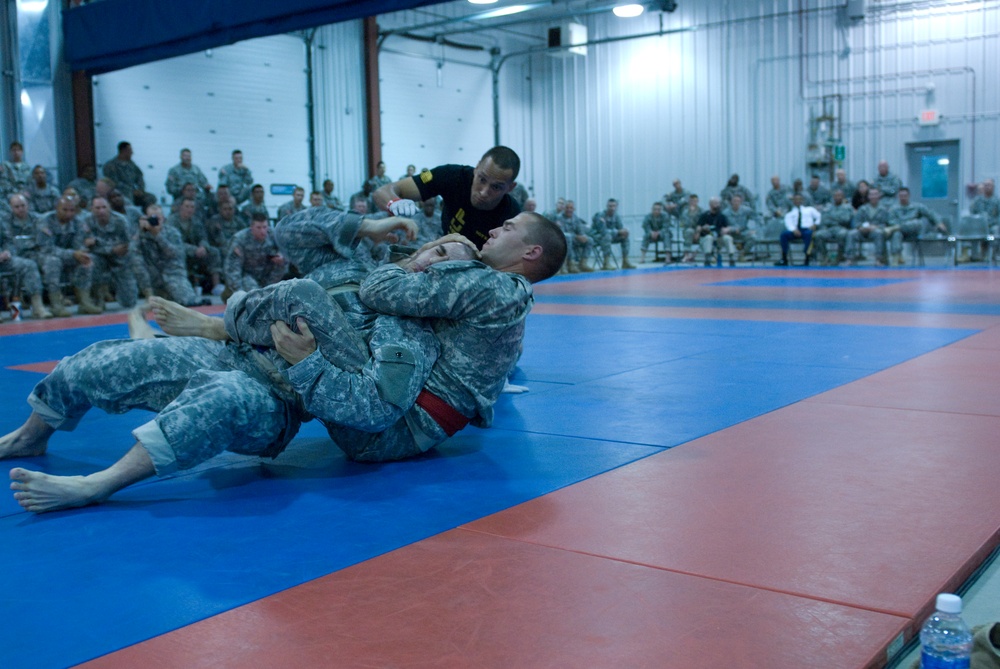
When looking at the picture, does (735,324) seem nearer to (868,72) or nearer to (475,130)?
(868,72)

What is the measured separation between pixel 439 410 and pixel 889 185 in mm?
17467

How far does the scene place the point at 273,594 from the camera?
84.7 inches

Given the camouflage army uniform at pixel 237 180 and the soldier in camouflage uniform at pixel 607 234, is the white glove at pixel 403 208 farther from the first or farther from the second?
the soldier in camouflage uniform at pixel 607 234

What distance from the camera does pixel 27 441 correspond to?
3.52 m

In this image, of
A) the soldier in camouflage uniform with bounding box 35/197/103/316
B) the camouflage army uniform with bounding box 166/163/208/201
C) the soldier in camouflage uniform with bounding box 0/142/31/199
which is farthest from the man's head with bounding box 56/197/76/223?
the camouflage army uniform with bounding box 166/163/208/201

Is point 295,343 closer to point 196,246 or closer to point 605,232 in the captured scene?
point 196,246

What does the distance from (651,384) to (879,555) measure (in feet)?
8.71

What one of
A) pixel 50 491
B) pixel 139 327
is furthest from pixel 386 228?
pixel 50 491

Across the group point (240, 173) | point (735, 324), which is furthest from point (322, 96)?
point (735, 324)

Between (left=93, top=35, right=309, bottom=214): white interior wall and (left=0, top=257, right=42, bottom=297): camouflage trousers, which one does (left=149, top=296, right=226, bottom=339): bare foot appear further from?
(left=93, top=35, right=309, bottom=214): white interior wall

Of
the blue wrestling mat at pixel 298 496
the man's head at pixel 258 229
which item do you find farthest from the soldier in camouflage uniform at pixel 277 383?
the man's head at pixel 258 229

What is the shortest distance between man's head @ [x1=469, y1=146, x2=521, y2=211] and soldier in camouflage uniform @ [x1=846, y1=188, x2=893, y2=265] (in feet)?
46.4

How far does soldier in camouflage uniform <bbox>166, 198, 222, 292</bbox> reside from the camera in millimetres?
13125

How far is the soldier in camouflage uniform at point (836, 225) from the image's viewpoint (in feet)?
58.6
